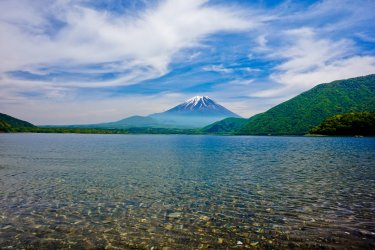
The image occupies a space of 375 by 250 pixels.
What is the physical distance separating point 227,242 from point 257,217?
452 centimetres

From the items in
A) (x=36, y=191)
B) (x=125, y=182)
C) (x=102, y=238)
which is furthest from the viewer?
(x=125, y=182)

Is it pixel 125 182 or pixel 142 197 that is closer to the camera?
pixel 142 197

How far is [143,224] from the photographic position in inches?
618

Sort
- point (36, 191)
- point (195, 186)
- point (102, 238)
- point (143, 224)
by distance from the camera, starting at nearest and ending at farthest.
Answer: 1. point (102, 238)
2. point (143, 224)
3. point (36, 191)
4. point (195, 186)

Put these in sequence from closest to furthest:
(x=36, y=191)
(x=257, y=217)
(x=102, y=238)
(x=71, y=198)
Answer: (x=102, y=238) < (x=257, y=217) < (x=71, y=198) < (x=36, y=191)

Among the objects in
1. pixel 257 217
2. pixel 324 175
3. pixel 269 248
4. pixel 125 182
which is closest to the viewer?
pixel 269 248

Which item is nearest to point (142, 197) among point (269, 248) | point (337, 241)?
point (269, 248)

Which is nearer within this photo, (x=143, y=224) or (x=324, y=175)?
(x=143, y=224)

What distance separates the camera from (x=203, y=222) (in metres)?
16.0

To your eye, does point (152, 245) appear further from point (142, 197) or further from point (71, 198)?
point (71, 198)

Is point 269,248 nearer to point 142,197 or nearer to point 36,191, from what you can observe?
point 142,197

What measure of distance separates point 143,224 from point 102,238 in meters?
2.72

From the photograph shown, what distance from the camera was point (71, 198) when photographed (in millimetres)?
21719

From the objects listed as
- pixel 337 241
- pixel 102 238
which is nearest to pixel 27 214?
pixel 102 238
